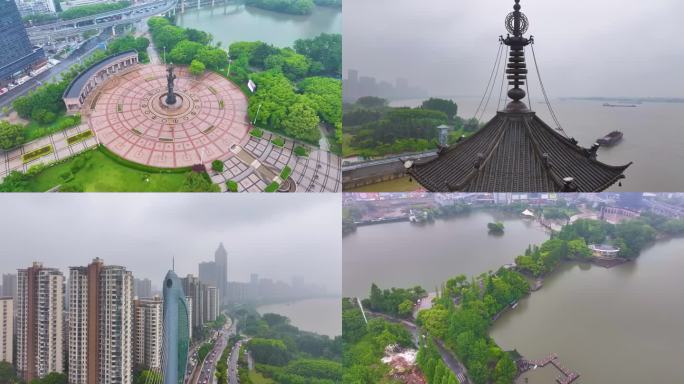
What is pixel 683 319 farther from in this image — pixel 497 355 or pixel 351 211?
pixel 351 211

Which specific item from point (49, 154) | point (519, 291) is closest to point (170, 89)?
point (49, 154)

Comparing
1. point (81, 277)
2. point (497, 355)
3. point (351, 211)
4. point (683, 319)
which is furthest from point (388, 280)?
point (81, 277)

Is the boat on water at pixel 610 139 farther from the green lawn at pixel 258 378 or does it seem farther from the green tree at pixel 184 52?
the green tree at pixel 184 52

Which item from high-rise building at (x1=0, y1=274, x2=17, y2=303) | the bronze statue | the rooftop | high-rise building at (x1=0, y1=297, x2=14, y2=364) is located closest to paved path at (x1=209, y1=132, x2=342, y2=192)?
the bronze statue

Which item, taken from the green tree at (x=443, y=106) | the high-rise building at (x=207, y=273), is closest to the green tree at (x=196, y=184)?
the high-rise building at (x=207, y=273)

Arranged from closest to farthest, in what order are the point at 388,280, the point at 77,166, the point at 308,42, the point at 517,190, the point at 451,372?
1. the point at 517,190
2. the point at 451,372
3. the point at 388,280
4. the point at 77,166
5. the point at 308,42

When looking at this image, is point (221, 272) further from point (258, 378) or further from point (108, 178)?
point (108, 178)
